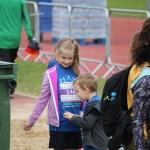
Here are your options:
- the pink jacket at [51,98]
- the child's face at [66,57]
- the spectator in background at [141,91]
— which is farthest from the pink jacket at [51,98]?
the spectator in background at [141,91]

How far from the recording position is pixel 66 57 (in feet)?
21.1

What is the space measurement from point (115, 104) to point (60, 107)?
1797 mm

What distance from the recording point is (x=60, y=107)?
6.41m

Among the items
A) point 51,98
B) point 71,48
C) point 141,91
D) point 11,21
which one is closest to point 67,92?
point 51,98

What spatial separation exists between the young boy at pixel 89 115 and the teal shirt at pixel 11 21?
5488 millimetres

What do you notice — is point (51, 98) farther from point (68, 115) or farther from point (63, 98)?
point (68, 115)

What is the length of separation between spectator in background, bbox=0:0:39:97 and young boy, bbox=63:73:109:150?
18.0ft

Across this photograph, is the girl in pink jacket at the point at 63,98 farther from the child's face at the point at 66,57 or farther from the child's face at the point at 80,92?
the child's face at the point at 80,92

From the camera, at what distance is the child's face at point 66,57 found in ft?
21.0

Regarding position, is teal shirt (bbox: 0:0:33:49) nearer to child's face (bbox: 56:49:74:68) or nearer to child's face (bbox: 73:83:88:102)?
child's face (bbox: 56:49:74:68)

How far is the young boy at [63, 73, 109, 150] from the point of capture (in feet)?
19.8

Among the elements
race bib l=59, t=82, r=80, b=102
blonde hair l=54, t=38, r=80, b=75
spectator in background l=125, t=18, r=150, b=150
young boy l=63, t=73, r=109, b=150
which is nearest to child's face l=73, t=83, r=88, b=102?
young boy l=63, t=73, r=109, b=150

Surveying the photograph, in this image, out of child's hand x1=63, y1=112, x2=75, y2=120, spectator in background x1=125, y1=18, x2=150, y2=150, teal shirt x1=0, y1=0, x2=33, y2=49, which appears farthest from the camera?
teal shirt x1=0, y1=0, x2=33, y2=49

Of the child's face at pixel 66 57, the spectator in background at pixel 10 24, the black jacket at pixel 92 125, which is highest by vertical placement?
the spectator in background at pixel 10 24
